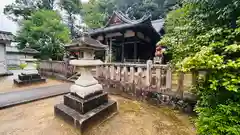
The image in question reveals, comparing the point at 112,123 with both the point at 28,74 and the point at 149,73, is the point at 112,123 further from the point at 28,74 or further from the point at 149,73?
the point at 28,74

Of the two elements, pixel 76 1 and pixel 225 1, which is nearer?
pixel 225 1

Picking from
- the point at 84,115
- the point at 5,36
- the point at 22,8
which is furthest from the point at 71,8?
the point at 84,115

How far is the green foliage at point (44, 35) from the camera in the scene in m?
10.9

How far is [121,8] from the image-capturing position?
2070 cm

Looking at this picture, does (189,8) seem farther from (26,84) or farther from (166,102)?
(26,84)

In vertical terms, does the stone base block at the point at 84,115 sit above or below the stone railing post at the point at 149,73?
A: below

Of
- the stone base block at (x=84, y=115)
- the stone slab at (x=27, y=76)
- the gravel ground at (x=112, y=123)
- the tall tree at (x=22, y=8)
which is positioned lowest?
the gravel ground at (x=112, y=123)

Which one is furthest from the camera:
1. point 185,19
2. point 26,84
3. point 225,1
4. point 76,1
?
point 76,1

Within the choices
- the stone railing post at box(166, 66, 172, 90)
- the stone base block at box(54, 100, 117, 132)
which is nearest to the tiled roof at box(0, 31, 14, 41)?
the stone base block at box(54, 100, 117, 132)

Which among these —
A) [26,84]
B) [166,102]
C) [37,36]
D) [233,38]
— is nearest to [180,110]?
[166,102]

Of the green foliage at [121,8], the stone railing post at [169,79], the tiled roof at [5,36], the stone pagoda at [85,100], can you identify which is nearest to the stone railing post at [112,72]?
the stone pagoda at [85,100]

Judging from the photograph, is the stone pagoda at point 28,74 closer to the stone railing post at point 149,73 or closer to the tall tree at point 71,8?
the stone railing post at point 149,73

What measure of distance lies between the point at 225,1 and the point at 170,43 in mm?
1162

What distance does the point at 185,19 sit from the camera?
301 cm
